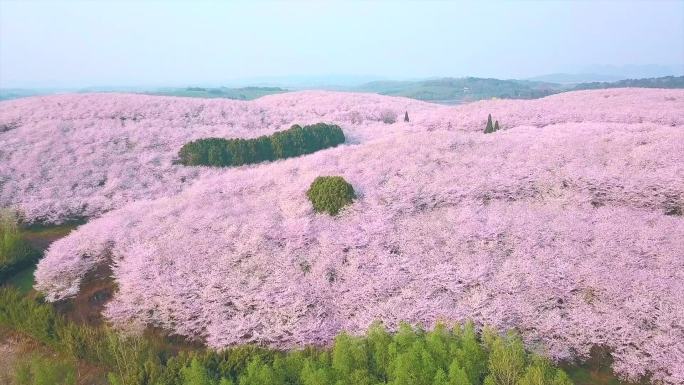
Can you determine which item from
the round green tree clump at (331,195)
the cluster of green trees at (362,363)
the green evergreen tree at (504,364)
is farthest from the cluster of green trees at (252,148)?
the green evergreen tree at (504,364)

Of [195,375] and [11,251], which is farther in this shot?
[11,251]

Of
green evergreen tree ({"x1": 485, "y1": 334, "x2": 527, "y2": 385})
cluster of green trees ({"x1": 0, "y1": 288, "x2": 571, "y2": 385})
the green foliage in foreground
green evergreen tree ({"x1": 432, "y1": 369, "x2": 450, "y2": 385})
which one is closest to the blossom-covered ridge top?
the green foliage in foreground

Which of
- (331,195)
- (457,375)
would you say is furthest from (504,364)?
(331,195)

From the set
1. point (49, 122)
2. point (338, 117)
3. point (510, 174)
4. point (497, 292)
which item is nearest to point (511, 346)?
point (497, 292)

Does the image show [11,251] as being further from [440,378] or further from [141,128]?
[141,128]

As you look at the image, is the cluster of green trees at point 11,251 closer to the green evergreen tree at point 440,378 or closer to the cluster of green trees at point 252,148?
the cluster of green trees at point 252,148

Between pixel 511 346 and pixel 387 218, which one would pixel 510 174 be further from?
pixel 511 346

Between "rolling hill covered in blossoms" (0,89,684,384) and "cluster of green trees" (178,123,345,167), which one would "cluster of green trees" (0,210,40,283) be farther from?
"cluster of green trees" (178,123,345,167)
